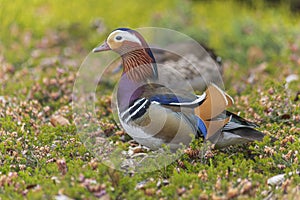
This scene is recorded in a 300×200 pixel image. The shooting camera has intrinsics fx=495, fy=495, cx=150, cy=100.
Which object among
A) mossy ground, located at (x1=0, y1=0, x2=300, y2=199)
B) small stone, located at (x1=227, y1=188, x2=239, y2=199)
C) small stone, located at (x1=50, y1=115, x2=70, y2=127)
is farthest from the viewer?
small stone, located at (x1=50, y1=115, x2=70, y2=127)

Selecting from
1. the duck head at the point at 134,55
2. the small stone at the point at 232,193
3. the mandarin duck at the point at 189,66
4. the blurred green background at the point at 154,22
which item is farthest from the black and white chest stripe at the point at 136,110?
the blurred green background at the point at 154,22

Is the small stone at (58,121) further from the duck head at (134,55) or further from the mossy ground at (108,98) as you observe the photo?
the duck head at (134,55)

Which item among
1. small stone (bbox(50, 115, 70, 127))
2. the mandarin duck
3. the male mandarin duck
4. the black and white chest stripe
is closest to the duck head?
the male mandarin duck

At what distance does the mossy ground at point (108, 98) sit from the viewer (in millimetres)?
3625

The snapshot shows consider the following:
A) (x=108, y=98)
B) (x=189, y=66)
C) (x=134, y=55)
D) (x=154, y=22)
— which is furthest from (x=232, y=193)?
(x=154, y=22)

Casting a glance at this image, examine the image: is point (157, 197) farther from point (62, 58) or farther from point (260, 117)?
point (62, 58)

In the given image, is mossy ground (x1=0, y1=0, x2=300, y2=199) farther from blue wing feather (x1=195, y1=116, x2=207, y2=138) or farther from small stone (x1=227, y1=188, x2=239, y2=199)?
blue wing feather (x1=195, y1=116, x2=207, y2=138)

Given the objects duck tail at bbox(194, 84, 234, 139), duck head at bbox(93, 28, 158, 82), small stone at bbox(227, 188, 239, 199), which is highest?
duck head at bbox(93, 28, 158, 82)

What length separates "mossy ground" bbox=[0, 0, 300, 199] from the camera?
3.62 m

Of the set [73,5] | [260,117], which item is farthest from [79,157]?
[73,5]

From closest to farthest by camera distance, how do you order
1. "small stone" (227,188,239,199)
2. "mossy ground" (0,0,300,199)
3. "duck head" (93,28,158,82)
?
"small stone" (227,188,239,199) < "mossy ground" (0,0,300,199) < "duck head" (93,28,158,82)

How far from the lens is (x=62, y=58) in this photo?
7531 millimetres

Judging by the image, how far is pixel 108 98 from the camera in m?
5.68

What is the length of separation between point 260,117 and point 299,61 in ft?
7.67
